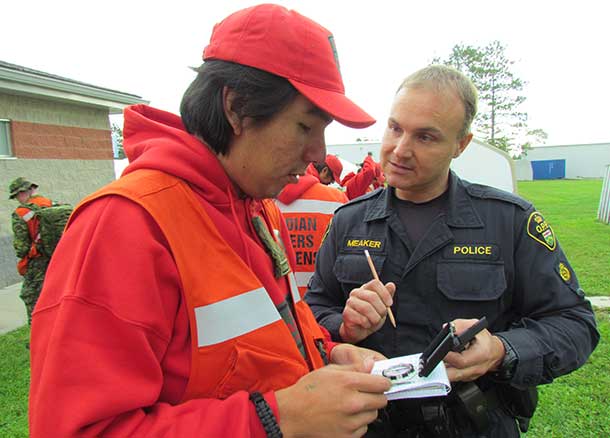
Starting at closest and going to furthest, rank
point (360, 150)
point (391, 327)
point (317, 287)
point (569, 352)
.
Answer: point (569, 352), point (391, 327), point (317, 287), point (360, 150)

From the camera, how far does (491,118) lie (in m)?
38.1

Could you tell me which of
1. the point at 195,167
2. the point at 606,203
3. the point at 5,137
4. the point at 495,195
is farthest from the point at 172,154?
the point at 606,203

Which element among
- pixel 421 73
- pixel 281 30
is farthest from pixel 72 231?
pixel 421 73

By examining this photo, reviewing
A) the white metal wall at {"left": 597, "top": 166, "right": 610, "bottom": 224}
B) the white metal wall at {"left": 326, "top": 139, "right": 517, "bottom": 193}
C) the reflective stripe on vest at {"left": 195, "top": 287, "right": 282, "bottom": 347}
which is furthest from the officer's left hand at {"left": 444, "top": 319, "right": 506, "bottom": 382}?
the white metal wall at {"left": 597, "top": 166, "right": 610, "bottom": 224}

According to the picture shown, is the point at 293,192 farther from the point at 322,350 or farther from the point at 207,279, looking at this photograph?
the point at 207,279

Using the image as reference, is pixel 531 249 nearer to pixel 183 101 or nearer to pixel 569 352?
pixel 569 352

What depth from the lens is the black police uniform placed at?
1762mm

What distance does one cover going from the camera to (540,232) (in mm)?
1892

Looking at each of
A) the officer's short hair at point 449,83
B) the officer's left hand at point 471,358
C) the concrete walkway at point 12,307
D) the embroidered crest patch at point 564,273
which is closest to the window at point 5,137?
the concrete walkway at point 12,307

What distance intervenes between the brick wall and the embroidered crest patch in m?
9.84

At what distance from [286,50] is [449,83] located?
1110 millimetres

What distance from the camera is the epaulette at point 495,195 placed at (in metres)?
1.99

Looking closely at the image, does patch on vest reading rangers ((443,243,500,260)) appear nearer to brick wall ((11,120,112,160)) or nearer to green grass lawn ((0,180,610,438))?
green grass lawn ((0,180,610,438))

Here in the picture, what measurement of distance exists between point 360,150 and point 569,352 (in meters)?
34.8
